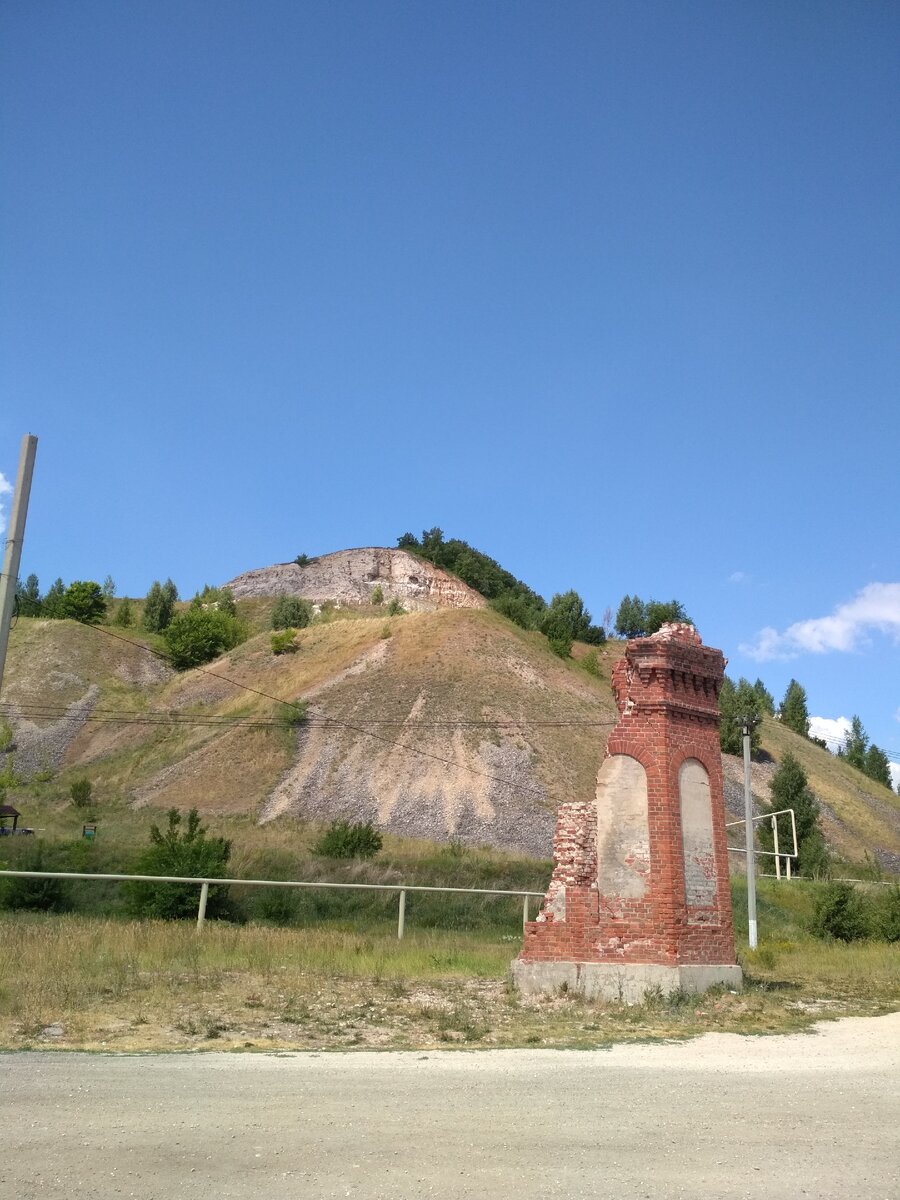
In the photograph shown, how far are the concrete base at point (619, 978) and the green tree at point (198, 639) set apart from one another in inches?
3101

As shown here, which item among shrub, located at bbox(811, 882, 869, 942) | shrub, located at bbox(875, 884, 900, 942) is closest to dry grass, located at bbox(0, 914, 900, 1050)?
shrub, located at bbox(811, 882, 869, 942)

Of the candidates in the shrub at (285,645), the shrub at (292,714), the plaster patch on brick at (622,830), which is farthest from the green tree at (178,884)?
the shrub at (285,645)

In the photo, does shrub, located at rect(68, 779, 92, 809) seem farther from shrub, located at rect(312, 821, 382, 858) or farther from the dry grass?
the dry grass

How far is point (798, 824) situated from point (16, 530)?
51.9 m

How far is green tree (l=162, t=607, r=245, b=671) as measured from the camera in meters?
89.9

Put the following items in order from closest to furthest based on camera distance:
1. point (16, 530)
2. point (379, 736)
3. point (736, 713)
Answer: point (16, 530) → point (379, 736) → point (736, 713)

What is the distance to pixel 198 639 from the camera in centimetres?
9006

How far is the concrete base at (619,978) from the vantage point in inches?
502

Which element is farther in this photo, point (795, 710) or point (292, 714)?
point (795, 710)

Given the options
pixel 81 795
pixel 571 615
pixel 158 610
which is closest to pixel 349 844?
pixel 81 795

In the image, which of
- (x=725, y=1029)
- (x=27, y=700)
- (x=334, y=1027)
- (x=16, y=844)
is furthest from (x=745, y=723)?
(x=27, y=700)

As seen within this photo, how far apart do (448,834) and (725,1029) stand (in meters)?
35.3

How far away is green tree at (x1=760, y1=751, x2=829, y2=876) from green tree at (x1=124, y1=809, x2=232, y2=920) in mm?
33467

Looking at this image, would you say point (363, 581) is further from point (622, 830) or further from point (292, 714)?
point (622, 830)
